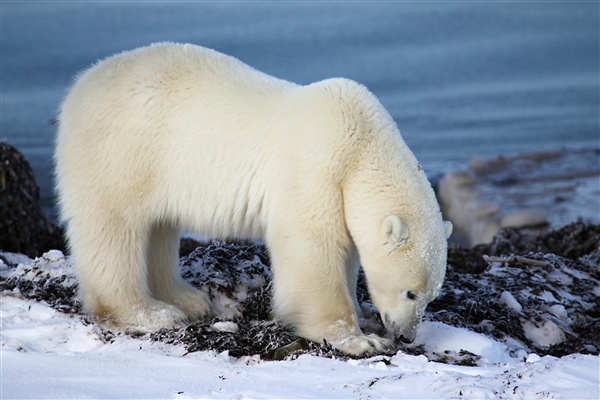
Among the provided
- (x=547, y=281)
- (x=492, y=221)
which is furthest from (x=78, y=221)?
(x=492, y=221)

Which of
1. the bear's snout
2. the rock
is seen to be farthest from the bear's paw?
the rock

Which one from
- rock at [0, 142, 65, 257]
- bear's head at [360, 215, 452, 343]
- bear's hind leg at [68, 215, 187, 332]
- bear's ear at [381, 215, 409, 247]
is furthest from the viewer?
rock at [0, 142, 65, 257]

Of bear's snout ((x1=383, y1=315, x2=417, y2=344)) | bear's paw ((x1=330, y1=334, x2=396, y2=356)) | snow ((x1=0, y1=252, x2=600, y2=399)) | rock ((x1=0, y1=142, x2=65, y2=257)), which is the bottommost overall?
snow ((x1=0, y1=252, x2=600, y2=399))

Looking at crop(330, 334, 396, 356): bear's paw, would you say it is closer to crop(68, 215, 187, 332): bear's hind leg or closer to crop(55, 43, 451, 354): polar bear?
crop(55, 43, 451, 354): polar bear

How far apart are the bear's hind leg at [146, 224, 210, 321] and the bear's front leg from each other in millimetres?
861

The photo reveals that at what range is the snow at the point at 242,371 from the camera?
13.2ft

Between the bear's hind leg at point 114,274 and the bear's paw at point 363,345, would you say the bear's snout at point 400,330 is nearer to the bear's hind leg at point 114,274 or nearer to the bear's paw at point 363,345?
the bear's paw at point 363,345

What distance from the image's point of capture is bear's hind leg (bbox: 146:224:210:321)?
587cm

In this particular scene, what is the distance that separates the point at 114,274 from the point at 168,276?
1.82 ft

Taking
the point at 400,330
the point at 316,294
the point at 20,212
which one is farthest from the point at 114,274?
the point at 20,212

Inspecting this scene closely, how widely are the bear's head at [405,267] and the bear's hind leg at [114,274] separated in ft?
4.38

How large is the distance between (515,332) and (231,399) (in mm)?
2585

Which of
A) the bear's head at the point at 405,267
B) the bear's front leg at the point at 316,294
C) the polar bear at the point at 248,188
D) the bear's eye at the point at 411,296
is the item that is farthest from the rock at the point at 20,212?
the bear's eye at the point at 411,296

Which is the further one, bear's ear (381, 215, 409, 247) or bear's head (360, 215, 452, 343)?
bear's head (360, 215, 452, 343)
